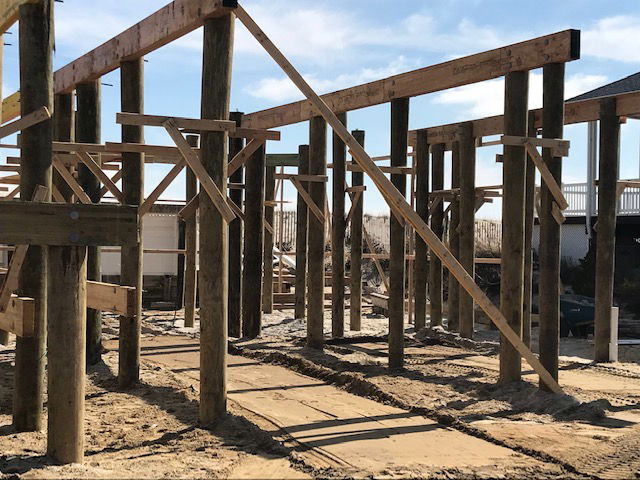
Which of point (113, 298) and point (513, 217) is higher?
point (513, 217)

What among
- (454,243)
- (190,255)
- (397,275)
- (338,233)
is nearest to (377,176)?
(397,275)

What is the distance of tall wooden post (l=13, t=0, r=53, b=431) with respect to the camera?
7656 millimetres

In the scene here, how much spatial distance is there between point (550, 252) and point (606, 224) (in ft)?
12.4

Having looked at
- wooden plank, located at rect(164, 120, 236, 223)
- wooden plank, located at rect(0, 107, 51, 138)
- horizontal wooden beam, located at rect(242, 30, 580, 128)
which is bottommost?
wooden plank, located at rect(164, 120, 236, 223)

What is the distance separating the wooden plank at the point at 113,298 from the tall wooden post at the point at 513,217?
15.7 feet

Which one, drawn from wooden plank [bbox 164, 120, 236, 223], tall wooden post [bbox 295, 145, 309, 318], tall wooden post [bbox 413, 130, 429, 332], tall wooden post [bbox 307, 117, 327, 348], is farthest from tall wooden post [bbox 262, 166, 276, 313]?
wooden plank [bbox 164, 120, 236, 223]

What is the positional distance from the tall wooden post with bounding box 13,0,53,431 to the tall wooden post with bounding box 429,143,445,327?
1016 cm

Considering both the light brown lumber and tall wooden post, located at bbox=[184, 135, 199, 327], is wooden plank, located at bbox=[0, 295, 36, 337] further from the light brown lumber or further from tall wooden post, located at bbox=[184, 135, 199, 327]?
tall wooden post, located at bbox=[184, 135, 199, 327]

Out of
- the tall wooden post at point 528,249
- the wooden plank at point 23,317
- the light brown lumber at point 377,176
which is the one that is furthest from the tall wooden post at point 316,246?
the wooden plank at point 23,317

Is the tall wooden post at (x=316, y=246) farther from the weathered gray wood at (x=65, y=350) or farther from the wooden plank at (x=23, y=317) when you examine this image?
the weathered gray wood at (x=65, y=350)

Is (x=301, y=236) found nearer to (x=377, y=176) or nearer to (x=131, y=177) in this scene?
(x=131, y=177)

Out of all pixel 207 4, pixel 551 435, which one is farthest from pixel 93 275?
pixel 551 435

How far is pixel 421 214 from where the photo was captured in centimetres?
1556

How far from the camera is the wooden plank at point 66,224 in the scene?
6164 millimetres
